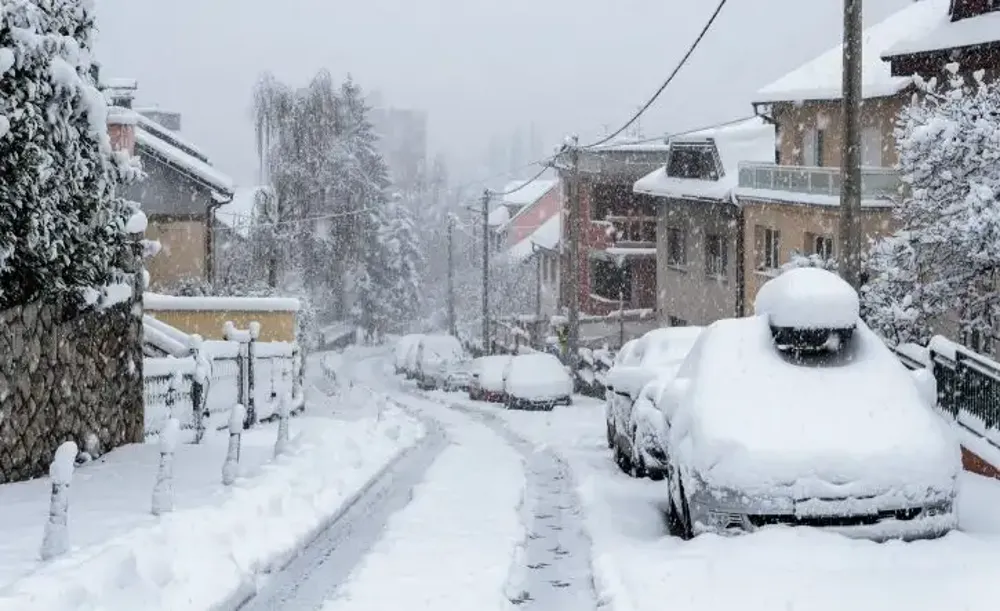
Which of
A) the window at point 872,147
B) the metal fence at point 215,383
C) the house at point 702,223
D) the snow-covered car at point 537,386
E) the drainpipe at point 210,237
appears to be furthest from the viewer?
the house at point 702,223

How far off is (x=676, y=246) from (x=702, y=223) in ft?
11.0

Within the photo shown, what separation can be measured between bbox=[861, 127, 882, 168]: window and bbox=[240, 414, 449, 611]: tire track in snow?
18.3 m

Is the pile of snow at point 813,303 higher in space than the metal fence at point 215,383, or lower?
higher

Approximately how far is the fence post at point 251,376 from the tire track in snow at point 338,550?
4.58 m

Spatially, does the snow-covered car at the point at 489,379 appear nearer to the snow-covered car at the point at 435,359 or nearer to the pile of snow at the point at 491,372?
the pile of snow at the point at 491,372

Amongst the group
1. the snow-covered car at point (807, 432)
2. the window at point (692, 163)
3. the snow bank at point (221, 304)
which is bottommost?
the snow-covered car at point (807, 432)

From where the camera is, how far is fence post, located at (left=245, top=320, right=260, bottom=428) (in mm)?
18688

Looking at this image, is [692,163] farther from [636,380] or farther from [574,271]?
[636,380]

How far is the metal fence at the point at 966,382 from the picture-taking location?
473 inches

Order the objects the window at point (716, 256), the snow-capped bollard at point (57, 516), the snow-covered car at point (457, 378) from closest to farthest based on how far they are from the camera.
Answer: the snow-capped bollard at point (57, 516), the window at point (716, 256), the snow-covered car at point (457, 378)

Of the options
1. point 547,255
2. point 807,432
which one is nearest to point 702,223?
point 547,255

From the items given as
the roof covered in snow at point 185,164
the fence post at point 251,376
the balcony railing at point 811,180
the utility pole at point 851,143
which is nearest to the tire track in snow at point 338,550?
the fence post at point 251,376

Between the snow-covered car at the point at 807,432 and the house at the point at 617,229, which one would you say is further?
the house at the point at 617,229

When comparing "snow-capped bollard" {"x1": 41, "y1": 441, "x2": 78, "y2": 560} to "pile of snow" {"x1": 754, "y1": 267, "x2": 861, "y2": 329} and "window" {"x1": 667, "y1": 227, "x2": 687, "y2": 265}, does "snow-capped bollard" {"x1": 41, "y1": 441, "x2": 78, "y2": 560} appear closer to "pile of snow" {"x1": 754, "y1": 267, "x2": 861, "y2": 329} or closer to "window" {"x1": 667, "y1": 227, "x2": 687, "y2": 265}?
"pile of snow" {"x1": 754, "y1": 267, "x2": 861, "y2": 329}
